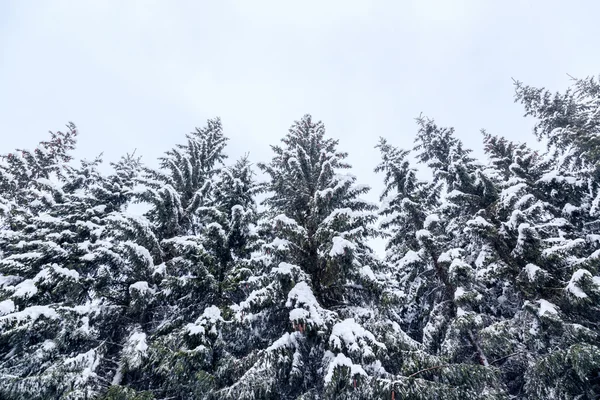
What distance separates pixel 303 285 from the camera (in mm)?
8984

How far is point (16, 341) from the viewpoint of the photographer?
30.5ft

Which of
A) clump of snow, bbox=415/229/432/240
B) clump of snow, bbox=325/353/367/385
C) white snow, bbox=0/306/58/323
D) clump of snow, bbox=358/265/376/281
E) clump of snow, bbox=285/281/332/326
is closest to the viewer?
clump of snow, bbox=325/353/367/385

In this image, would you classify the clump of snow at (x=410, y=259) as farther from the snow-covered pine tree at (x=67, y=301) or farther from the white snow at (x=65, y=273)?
the white snow at (x=65, y=273)

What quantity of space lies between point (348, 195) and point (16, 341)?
40.0 ft

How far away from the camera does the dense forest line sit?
26.8ft

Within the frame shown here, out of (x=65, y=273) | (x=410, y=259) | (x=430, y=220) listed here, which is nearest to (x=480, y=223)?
(x=430, y=220)

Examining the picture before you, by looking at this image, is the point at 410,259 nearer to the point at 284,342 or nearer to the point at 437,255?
the point at 437,255

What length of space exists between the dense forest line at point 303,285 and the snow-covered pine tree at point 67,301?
59 mm

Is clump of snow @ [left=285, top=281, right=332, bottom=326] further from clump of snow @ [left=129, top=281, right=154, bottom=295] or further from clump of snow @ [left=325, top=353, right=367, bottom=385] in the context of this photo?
clump of snow @ [left=129, top=281, right=154, bottom=295]

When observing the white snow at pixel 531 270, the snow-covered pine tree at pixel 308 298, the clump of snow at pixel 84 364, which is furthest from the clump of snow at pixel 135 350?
the white snow at pixel 531 270

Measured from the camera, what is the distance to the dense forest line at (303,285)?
817 cm

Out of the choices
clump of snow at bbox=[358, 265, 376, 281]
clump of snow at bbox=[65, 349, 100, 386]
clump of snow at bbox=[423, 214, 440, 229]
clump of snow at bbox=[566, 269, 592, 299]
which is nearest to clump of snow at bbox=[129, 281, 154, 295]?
clump of snow at bbox=[65, 349, 100, 386]

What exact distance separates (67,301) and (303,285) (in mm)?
8161

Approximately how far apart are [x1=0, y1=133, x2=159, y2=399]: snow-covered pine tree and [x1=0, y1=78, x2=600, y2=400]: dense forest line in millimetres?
59
